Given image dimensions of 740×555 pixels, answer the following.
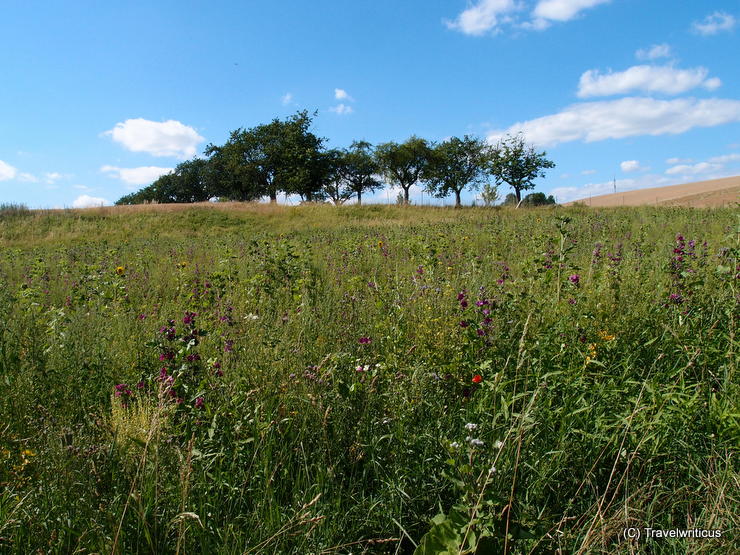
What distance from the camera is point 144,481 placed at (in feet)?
5.88

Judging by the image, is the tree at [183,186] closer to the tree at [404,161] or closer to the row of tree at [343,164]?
the row of tree at [343,164]

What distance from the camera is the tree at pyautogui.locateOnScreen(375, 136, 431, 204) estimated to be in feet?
160

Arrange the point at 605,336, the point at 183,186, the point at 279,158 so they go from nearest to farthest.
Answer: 1. the point at 605,336
2. the point at 279,158
3. the point at 183,186

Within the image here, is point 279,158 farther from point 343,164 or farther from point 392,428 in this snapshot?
point 392,428

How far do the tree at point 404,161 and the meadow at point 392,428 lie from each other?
45.6 meters

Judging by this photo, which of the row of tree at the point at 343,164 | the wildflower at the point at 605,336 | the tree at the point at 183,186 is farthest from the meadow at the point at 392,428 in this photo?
the tree at the point at 183,186

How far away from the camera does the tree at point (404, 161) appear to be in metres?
48.7

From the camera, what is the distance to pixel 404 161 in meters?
49.5

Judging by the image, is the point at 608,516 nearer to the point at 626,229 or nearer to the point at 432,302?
the point at 432,302

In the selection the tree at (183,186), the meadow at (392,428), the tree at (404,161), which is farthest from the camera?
the tree at (183,186)

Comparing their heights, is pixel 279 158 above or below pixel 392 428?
above

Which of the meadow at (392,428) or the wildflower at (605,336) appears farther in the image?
the wildflower at (605,336)

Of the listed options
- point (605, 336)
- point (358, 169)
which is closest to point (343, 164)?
point (358, 169)

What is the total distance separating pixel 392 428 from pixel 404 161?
49.3m
